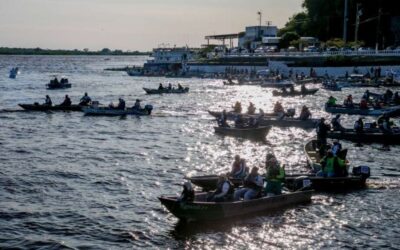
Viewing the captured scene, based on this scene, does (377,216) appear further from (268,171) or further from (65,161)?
(65,161)

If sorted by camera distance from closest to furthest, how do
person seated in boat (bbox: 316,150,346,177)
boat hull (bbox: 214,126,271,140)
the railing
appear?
person seated in boat (bbox: 316,150,346,177) < boat hull (bbox: 214,126,271,140) < the railing

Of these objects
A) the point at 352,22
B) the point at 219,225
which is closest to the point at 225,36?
the point at 352,22

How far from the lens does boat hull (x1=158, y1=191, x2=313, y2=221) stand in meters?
23.2

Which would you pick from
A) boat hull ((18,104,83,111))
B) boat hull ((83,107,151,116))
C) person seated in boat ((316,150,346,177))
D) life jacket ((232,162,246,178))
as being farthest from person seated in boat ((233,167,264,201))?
boat hull ((18,104,83,111))

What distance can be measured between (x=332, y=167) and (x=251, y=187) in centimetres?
580

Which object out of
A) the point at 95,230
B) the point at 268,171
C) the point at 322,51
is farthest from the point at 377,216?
the point at 322,51

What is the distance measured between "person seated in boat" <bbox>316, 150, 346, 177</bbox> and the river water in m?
1.26

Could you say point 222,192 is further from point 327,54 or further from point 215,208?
point 327,54

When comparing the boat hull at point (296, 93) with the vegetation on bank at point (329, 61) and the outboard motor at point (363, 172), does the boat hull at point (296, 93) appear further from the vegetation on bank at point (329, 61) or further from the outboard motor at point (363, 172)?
the outboard motor at point (363, 172)

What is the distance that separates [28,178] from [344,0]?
120 m

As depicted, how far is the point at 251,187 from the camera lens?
25.2 m

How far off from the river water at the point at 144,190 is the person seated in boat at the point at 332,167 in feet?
4.13

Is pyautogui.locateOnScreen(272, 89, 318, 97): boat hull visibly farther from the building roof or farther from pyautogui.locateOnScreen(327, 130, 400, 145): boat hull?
the building roof

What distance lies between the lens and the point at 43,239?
22.2m
